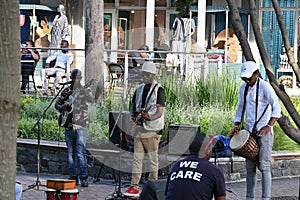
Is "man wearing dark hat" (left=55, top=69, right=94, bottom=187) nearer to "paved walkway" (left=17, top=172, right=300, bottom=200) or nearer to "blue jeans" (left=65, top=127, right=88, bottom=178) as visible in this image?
"blue jeans" (left=65, top=127, right=88, bottom=178)

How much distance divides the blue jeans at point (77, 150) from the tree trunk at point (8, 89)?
7954 millimetres

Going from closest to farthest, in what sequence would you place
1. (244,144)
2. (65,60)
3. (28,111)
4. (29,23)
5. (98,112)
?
(244,144) < (98,112) < (28,111) < (65,60) < (29,23)

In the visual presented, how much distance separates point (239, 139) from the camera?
9242 mm

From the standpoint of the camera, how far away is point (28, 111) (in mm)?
15773

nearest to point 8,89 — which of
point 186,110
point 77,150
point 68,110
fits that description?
Answer: point 68,110

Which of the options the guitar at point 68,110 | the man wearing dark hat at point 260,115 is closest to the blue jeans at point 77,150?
the guitar at point 68,110

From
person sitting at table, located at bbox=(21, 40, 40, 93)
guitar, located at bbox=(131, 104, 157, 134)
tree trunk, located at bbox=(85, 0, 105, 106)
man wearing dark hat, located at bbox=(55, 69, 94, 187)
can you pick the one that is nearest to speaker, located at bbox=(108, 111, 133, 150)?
man wearing dark hat, located at bbox=(55, 69, 94, 187)

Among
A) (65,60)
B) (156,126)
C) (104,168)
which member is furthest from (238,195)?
(65,60)

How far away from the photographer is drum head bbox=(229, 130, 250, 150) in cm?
917

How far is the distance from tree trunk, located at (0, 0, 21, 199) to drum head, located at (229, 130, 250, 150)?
5.62 metres

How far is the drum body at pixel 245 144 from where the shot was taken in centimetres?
916

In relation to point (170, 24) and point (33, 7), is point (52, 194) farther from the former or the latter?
point (170, 24)

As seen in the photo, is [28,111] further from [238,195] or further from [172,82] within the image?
[238,195]

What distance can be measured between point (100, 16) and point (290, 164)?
553 cm
